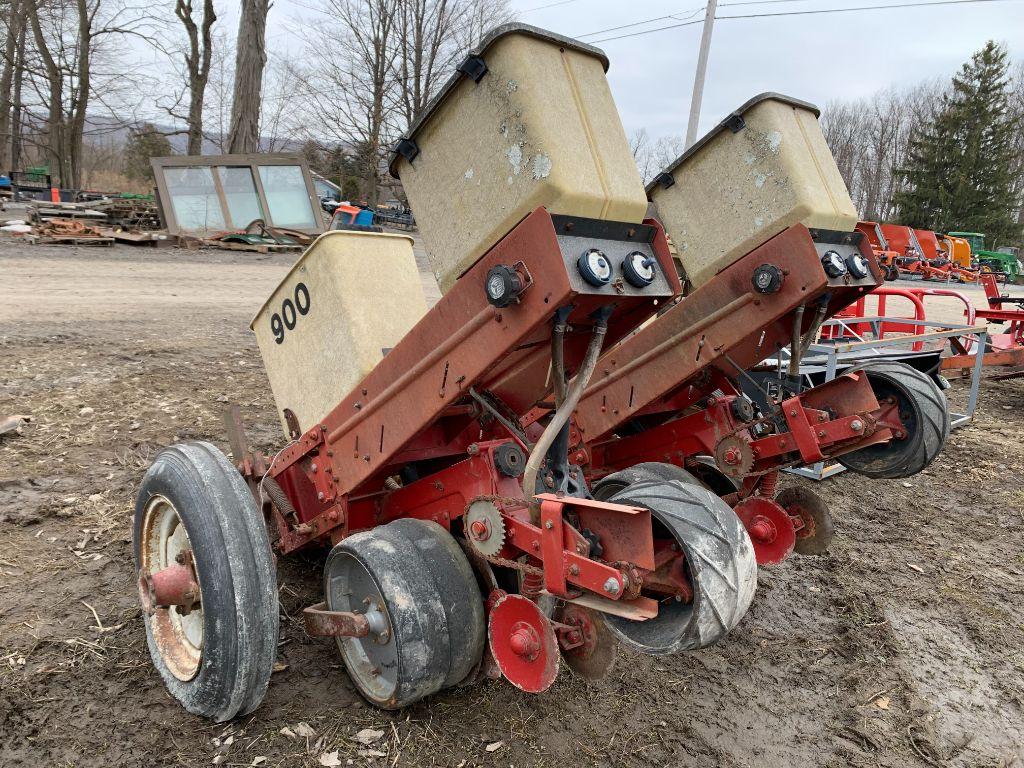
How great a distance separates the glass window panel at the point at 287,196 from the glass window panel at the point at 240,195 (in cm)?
27

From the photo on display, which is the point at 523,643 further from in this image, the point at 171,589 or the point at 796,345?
the point at 796,345

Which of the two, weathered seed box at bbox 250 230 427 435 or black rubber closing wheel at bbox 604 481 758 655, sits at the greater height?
weathered seed box at bbox 250 230 427 435

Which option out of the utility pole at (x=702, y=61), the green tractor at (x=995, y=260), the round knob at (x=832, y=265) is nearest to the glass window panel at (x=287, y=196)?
the utility pole at (x=702, y=61)

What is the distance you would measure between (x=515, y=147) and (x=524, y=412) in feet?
3.69

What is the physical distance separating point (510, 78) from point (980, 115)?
52.3 metres

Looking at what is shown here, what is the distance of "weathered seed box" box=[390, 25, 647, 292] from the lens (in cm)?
226

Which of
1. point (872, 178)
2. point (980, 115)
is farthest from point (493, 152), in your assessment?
point (872, 178)

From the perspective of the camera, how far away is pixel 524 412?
3066 millimetres

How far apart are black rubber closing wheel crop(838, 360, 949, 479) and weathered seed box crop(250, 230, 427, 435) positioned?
240cm

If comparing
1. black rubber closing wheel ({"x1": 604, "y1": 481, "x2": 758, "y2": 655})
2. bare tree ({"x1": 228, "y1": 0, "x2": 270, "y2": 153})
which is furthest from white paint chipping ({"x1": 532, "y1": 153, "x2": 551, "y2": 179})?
bare tree ({"x1": 228, "y1": 0, "x2": 270, "y2": 153})

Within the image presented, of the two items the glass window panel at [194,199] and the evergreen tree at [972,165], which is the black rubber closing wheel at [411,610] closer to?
the glass window panel at [194,199]

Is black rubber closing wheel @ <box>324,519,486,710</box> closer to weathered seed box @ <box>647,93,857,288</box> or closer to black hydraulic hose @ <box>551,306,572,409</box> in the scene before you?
black hydraulic hose @ <box>551,306,572,409</box>

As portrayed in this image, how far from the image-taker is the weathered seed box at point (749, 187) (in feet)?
11.4

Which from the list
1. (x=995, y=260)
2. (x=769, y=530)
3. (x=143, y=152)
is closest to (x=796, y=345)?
(x=769, y=530)
